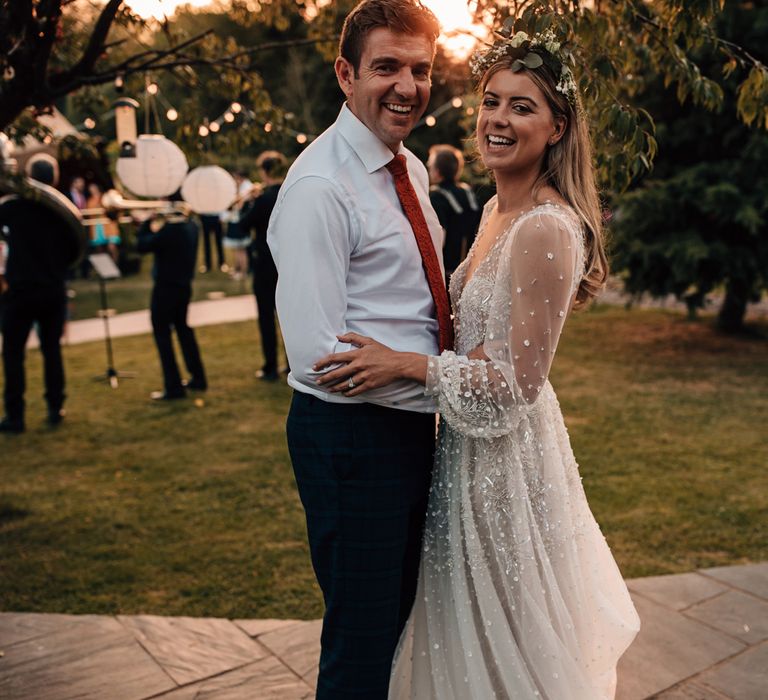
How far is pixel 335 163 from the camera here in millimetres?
2012

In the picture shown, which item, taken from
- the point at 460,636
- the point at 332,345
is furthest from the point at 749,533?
the point at 332,345

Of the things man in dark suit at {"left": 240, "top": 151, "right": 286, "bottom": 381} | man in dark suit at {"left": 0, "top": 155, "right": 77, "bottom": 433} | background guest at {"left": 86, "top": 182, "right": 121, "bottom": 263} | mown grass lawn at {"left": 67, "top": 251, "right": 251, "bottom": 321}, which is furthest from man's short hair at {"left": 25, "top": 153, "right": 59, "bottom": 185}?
background guest at {"left": 86, "top": 182, "right": 121, "bottom": 263}

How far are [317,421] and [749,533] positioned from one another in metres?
3.26

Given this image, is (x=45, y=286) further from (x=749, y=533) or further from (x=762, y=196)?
(x=762, y=196)

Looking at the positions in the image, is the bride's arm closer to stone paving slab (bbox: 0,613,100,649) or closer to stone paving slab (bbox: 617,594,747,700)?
stone paving slab (bbox: 617,594,747,700)

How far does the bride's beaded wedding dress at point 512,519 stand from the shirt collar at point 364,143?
0.40 metres

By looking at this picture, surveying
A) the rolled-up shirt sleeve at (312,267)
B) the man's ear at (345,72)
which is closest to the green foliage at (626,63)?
the man's ear at (345,72)

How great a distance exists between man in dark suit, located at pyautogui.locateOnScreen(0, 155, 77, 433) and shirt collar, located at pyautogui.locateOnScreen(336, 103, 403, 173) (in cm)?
491

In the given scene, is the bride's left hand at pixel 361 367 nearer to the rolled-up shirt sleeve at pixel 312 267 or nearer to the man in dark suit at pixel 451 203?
the rolled-up shirt sleeve at pixel 312 267

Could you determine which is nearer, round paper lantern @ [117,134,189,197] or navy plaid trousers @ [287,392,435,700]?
navy plaid trousers @ [287,392,435,700]

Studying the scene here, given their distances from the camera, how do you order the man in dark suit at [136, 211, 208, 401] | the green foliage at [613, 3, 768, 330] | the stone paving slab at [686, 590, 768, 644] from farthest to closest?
the green foliage at [613, 3, 768, 330], the man in dark suit at [136, 211, 208, 401], the stone paving slab at [686, 590, 768, 644]

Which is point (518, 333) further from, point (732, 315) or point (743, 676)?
point (732, 315)

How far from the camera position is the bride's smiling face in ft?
6.91

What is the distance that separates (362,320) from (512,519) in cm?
73
